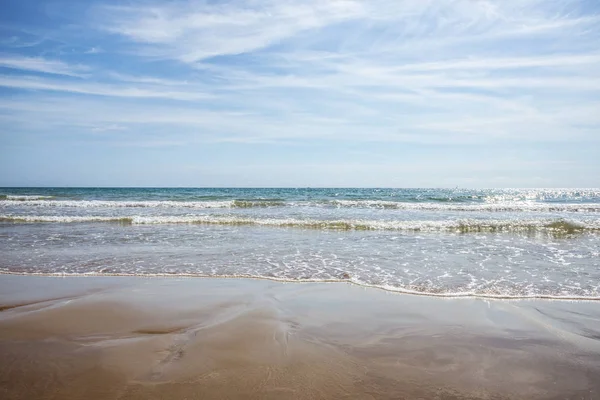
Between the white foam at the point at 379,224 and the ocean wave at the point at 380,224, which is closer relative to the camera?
the ocean wave at the point at 380,224

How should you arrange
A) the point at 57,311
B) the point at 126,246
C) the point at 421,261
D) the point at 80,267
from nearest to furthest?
the point at 57,311 → the point at 80,267 → the point at 421,261 → the point at 126,246

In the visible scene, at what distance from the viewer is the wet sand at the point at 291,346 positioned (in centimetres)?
322

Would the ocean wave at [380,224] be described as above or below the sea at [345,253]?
above

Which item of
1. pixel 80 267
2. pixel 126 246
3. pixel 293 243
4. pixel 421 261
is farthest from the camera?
pixel 293 243

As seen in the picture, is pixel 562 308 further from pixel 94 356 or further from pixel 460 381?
pixel 94 356

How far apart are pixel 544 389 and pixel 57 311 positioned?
5.82 m

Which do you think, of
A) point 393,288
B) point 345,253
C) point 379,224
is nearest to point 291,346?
point 393,288

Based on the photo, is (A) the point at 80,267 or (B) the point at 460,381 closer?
(B) the point at 460,381

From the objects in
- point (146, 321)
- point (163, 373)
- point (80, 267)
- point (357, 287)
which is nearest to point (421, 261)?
point (357, 287)

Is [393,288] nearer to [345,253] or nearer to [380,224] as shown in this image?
[345,253]

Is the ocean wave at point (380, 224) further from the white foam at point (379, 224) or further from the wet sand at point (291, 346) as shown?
the wet sand at point (291, 346)

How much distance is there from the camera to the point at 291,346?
4078mm

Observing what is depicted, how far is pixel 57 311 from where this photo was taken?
208 inches

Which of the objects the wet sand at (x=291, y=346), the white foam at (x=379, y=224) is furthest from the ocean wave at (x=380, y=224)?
the wet sand at (x=291, y=346)
